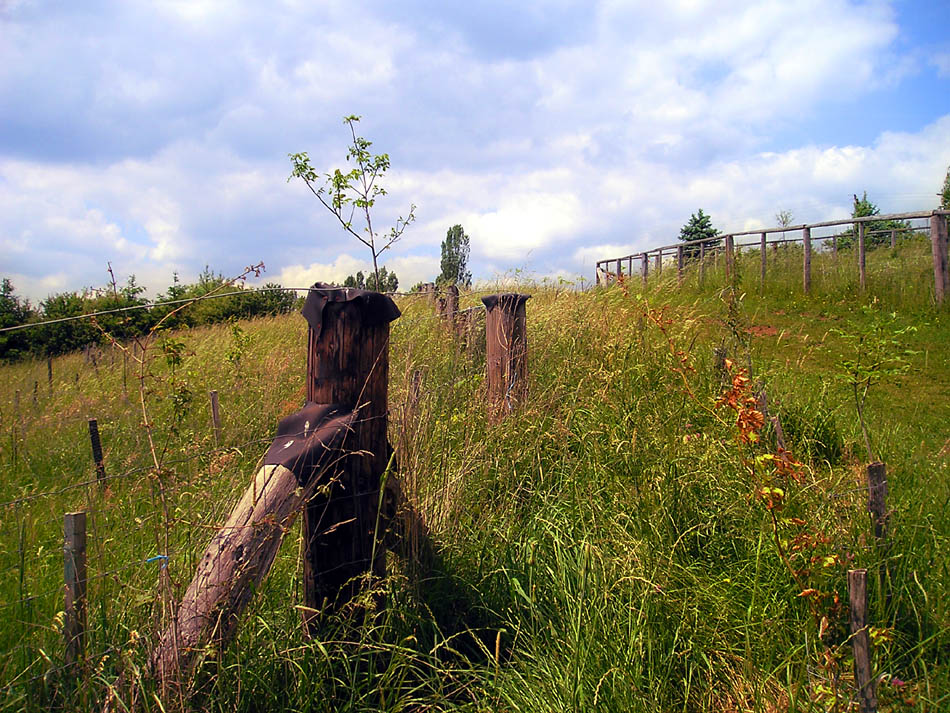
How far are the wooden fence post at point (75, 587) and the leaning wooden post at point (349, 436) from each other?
0.65 m

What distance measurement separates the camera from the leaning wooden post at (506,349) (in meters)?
4.49

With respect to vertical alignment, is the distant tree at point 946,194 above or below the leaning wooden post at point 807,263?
above

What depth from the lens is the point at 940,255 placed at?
10320mm

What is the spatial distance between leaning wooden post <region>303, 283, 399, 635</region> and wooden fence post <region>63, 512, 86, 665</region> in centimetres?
65

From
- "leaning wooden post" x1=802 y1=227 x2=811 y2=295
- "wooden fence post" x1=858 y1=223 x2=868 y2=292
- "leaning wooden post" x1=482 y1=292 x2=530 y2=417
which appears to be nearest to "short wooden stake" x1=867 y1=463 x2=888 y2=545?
"leaning wooden post" x1=482 y1=292 x2=530 y2=417

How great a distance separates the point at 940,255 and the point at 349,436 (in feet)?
37.4

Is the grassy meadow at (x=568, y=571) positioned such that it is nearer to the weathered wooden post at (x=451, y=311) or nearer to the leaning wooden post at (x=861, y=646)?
the leaning wooden post at (x=861, y=646)

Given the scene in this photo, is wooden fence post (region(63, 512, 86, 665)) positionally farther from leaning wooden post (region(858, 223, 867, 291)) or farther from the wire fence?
leaning wooden post (region(858, 223, 867, 291))

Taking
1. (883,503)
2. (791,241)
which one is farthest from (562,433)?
(791,241)

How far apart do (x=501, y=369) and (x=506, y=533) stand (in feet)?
5.51

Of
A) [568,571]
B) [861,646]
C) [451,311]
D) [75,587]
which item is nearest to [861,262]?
[451,311]

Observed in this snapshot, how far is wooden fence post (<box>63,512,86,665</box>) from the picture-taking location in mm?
1846

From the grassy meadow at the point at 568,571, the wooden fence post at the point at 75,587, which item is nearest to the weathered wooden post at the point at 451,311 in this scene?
the grassy meadow at the point at 568,571

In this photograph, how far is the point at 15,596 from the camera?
2803 millimetres
